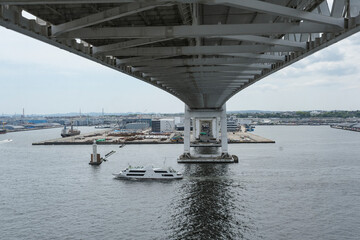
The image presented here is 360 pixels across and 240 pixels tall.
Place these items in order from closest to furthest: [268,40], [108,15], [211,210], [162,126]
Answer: [108,15]
[268,40]
[211,210]
[162,126]

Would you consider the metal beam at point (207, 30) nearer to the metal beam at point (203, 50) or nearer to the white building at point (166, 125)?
the metal beam at point (203, 50)

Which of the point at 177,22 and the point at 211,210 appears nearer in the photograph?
the point at 177,22

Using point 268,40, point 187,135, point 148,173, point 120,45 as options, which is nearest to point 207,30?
point 268,40

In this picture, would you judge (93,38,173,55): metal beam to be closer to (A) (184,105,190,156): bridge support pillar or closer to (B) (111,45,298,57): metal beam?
(B) (111,45,298,57): metal beam

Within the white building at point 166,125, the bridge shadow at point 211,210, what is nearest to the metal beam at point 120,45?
the bridge shadow at point 211,210

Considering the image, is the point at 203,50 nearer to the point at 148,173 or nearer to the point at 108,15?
the point at 108,15
